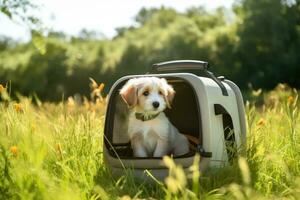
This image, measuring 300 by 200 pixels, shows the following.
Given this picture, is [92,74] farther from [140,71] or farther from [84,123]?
[84,123]

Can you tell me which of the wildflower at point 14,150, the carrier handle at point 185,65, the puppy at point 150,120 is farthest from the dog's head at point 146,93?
the wildflower at point 14,150

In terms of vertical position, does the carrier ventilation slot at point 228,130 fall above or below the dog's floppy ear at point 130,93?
below

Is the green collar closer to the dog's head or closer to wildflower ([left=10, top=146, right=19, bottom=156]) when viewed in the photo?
the dog's head

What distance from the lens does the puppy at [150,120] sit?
4.61 metres

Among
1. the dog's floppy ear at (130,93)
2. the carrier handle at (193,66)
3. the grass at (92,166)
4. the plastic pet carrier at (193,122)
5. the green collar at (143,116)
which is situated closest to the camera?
the grass at (92,166)

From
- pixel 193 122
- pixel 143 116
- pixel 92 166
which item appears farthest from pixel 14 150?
Result: pixel 193 122

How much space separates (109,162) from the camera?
4570 millimetres

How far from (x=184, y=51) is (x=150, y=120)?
16.1 metres

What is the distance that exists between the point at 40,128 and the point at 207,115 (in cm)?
182

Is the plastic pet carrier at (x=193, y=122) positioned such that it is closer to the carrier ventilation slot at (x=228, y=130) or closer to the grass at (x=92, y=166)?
the carrier ventilation slot at (x=228, y=130)

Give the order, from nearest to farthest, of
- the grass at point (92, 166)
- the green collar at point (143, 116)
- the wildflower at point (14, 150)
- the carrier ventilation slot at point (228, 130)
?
the grass at point (92, 166) < the wildflower at point (14, 150) < the carrier ventilation slot at point (228, 130) < the green collar at point (143, 116)

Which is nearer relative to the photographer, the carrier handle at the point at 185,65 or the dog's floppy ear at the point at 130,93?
the dog's floppy ear at the point at 130,93

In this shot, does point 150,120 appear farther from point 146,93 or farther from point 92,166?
point 92,166

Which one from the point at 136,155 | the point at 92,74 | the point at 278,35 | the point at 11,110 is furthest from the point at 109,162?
the point at 92,74
